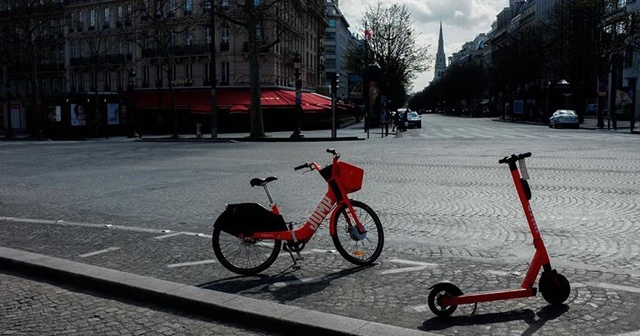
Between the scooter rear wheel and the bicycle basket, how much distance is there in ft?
6.41

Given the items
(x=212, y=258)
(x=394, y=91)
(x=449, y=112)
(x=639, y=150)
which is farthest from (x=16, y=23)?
(x=449, y=112)

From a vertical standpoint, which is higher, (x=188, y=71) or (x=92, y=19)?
(x=92, y=19)

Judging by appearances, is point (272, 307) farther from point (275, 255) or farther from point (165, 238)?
point (165, 238)

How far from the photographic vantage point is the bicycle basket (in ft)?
Answer: 20.0

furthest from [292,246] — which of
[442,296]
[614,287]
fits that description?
[614,287]

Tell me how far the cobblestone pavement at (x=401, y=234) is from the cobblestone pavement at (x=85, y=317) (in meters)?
0.65

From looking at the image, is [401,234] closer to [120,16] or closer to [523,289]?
[523,289]

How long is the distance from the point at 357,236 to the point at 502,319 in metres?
1.90

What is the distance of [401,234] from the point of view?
7.86 m

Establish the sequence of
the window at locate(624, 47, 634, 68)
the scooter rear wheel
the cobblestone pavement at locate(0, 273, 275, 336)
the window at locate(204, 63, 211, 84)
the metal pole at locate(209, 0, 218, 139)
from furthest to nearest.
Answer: the window at locate(624, 47, 634, 68) < the window at locate(204, 63, 211, 84) < the metal pole at locate(209, 0, 218, 139) < the scooter rear wheel < the cobblestone pavement at locate(0, 273, 275, 336)

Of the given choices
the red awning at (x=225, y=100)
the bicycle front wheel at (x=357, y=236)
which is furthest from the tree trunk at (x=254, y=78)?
the bicycle front wheel at (x=357, y=236)

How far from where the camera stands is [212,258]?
671cm

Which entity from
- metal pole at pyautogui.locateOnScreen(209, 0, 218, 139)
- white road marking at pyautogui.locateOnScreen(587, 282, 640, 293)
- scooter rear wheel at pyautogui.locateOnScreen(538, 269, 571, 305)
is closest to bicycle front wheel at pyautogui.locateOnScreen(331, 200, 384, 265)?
scooter rear wheel at pyautogui.locateOnScreen(538, 269, 571, 305)

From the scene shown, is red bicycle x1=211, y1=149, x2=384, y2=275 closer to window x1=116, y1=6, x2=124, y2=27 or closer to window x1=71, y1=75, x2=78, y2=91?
window x1=116, y1=6, x2=124, y2=27
